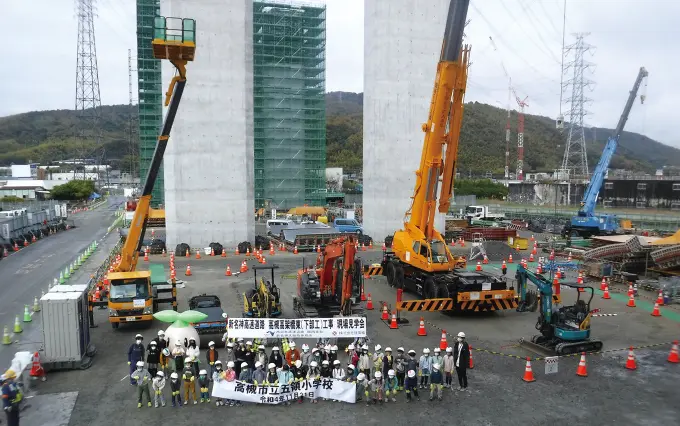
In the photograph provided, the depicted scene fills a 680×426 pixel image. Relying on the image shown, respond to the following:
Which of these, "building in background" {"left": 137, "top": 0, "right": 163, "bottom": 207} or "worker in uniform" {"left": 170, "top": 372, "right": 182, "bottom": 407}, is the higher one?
"building in background" {"left": 137, "top": 0, "right": 163, "bottom": 207}

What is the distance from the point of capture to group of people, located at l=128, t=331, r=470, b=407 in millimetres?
10828

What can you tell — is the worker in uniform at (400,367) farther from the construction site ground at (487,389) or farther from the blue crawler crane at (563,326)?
the blue crawler crane at (563,326)

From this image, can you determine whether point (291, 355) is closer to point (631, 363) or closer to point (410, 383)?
point (410, 383)

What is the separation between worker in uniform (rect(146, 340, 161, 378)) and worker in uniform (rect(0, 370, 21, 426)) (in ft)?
9.06

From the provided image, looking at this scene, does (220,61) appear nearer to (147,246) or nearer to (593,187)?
(147,246)

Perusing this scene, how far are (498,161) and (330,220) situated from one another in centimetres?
9982

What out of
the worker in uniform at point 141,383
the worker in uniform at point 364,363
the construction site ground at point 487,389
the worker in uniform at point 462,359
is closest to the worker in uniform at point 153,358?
the construction site ground at point 487,389

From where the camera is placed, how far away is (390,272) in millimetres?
22812

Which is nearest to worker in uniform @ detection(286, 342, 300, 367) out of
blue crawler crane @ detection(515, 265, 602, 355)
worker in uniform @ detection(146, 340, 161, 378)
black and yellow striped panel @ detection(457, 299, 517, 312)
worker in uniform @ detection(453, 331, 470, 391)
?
worker in uniform @ detection(146, 340, 161, 378)

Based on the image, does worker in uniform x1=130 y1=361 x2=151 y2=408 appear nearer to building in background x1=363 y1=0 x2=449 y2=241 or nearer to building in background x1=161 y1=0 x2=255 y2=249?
building in background x1=161 y1=0 x2=255 y2=249

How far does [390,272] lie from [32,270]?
19.4m

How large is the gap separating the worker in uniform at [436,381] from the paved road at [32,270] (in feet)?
37.0

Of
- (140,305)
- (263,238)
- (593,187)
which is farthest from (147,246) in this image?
(593,187)

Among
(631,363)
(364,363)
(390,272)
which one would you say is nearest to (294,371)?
(364,363)
